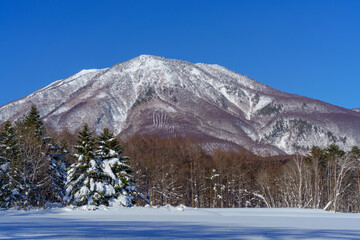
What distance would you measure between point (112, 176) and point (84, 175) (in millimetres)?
2258

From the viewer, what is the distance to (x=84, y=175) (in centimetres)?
2678

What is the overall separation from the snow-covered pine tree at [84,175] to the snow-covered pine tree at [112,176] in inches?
22.9

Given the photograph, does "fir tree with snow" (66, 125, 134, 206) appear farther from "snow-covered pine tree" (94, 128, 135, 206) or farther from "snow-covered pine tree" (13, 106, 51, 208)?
"snow-covered pine tree" (13, 106, 51, 208)

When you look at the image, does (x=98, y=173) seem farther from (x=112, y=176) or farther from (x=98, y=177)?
(x=112, y=176)

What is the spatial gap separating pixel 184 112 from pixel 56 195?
6318 inches

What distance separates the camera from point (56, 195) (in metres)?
34.8

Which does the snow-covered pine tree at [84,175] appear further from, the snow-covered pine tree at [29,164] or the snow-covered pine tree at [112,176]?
the snow-covered pine tree at [29,164]

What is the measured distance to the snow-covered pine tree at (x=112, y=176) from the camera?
85.6 feet

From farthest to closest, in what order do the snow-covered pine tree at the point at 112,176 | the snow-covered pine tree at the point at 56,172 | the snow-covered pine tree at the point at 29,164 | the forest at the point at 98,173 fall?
1. the snow-covered pine tree at the point at 56,172
2. the snow-covered pine tree at the point at 29,164
3. the forest at the point at 98,173
4. the snow-covered pine tree at the point at 112,176

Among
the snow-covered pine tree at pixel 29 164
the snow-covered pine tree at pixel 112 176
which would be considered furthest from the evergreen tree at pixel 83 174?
the snow-covered pine tree at pixel 29 164

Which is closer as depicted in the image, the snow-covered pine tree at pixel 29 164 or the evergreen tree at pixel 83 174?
the evergreen tree at pixel 83 174

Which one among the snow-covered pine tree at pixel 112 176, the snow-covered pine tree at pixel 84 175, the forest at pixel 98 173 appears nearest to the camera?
the snow-covered pine tree at pixel 84 175

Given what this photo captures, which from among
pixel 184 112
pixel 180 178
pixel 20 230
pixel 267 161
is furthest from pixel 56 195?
pixel 184 112

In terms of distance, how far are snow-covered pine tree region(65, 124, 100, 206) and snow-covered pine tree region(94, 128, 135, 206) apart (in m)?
0.58
